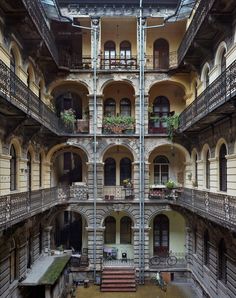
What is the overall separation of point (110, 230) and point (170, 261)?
13.8 feet

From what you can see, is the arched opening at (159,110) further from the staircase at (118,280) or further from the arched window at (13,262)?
the arched window at (13,262)

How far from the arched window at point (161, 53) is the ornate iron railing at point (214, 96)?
5.44 metres

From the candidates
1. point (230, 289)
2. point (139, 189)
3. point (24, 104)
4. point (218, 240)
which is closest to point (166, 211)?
point (139, 189)

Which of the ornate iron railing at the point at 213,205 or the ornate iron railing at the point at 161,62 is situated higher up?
the ornate iron railing at the point at 161,62

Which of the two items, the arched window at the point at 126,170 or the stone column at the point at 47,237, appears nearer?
the stone column at the point at 47,237

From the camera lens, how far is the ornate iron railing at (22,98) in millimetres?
12234

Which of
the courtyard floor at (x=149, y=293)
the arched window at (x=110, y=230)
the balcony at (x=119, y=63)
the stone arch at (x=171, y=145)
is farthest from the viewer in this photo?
the arched window at (x=110, y=230)

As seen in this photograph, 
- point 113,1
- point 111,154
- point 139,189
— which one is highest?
point 113,1

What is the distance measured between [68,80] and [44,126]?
6203 mm

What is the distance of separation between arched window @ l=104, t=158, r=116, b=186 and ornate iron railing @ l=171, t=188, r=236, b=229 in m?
6.06

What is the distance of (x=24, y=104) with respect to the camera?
14.4m

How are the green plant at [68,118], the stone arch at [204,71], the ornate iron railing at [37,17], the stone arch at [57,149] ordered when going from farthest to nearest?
the stone arch at [57,149] → the green plant at [68,118] → the stone arch at [204,71] → the ornate iron railing at [37,17]

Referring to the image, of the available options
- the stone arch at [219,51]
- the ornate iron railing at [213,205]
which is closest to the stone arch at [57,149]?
the ornate iron railing at [213,205]

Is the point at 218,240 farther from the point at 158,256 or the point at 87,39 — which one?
the point at 87,39
